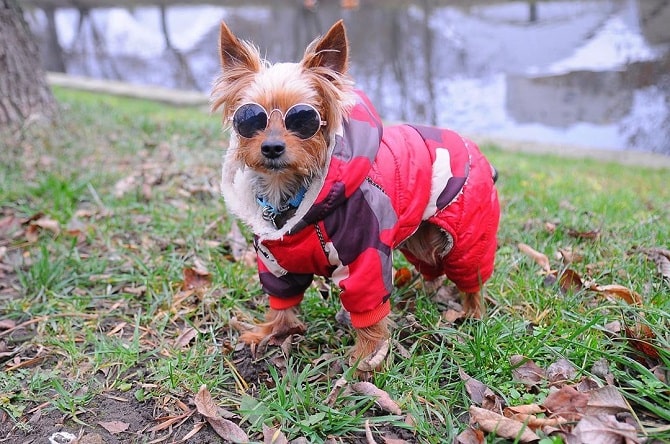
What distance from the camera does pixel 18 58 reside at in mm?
5379

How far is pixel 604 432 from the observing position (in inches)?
80.2

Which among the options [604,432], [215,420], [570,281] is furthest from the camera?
[570,281]

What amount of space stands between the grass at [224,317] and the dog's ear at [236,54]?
1.30 metres

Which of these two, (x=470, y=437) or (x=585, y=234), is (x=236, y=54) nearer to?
(x=470, y=437)

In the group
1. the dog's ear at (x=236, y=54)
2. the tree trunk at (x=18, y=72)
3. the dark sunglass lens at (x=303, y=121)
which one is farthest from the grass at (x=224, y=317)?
the dog's ear at (x=236, y=54)

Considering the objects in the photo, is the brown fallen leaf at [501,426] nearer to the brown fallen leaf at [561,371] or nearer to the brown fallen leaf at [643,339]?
the brown fallen leaf at [561,371]

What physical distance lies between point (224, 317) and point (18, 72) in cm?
379

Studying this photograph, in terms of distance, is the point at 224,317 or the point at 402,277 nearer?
the point at 224,317

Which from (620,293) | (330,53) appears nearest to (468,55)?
(620,293)

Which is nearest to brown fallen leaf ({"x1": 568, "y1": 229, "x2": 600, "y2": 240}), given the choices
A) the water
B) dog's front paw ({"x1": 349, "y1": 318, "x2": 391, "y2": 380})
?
dog's front paw ({"x1": 349, "y1": 318, "x2": 391, "y2": 380})

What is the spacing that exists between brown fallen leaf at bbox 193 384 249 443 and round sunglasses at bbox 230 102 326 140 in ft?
3.77

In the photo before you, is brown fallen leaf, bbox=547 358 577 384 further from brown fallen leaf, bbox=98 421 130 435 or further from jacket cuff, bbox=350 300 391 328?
brown fallen leaf, bbox=98 421 130 435

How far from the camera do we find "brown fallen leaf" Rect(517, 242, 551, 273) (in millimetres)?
3451

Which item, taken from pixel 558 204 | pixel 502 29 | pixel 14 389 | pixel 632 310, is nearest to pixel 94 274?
pixel 14 389
